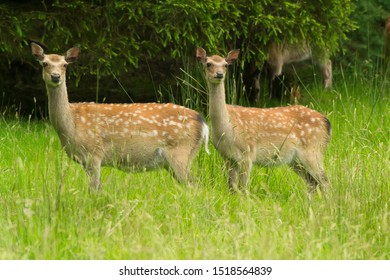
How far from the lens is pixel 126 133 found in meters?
7.30

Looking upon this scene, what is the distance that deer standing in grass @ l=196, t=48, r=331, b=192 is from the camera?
7531 millimetres

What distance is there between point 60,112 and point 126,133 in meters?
0.55

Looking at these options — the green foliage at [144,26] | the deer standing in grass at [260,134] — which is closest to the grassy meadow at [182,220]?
the deer standing in grass at [260,134]

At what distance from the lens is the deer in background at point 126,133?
7.21m

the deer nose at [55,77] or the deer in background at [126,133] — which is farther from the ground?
the deer nose at [55,77]

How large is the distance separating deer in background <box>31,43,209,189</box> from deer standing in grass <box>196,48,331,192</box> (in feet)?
0.89

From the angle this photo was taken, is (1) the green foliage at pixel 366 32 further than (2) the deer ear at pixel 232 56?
Yes

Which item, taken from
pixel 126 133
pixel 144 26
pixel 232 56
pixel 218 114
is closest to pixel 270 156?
pixel 218 114

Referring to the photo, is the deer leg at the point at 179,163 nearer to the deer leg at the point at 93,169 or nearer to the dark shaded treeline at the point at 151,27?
the deer leg at the point at 93,169

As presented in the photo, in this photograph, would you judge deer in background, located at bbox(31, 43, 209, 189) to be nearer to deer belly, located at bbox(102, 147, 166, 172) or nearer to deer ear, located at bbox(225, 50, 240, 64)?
deer belly, located at bbox(102, 147, 166, 172)

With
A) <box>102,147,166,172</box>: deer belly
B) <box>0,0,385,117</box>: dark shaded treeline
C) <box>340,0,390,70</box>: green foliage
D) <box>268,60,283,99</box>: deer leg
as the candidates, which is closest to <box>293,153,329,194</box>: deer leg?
<box>102,147,166,172</box>: deer belly

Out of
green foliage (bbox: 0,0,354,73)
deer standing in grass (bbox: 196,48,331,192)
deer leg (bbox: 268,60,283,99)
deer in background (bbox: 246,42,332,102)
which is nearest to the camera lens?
deer standing in grass (bbox: 196,48,331,192)

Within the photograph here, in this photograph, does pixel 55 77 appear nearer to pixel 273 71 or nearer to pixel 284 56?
pixel 273 71

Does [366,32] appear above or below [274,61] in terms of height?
below
